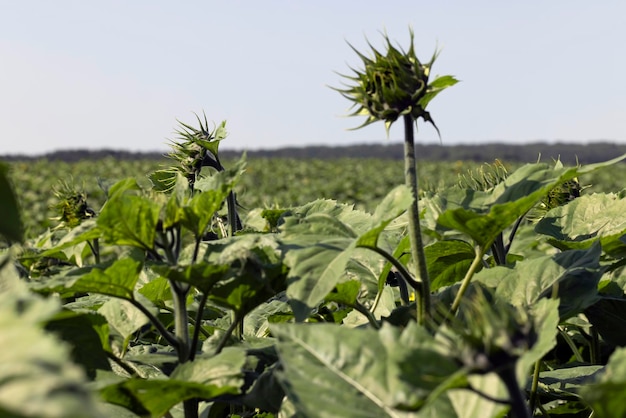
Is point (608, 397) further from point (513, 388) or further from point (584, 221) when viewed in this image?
point (584, 221)

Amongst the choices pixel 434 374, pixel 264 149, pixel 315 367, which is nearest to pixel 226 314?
pixel 315 367

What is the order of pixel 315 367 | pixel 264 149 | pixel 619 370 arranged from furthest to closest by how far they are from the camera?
1. pixel 264 149
2. pixel 315 367
3. pixel 619 370

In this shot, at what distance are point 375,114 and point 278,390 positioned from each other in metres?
0.50

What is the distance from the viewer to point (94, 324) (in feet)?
4.26

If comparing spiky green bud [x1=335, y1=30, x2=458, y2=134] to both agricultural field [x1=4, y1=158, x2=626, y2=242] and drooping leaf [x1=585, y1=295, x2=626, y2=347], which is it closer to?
drooping leaf [x1=585, y1=295, x2=626, y2=347]

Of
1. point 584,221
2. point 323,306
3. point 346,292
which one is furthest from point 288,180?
point 346,292

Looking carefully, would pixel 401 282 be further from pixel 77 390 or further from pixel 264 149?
pixel 264 149


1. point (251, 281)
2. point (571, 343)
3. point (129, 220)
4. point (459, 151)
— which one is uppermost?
point (129, 220)

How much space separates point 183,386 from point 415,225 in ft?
1.52

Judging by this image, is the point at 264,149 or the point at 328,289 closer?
the point at 328,289

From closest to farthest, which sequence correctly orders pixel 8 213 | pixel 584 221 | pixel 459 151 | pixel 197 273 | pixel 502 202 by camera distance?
pixel 8 213 < pixel 197 273 < pixel 502 202 < pixel 584 221 < pixel 459 151

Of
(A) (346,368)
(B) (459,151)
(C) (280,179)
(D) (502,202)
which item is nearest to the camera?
(A) (346,368)

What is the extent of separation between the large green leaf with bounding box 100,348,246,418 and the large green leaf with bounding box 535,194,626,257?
99 cm

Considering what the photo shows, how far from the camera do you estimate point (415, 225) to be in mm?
1226
